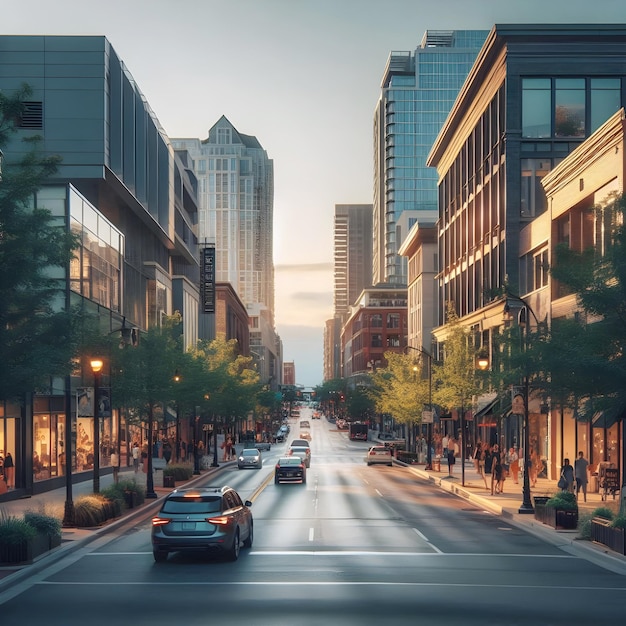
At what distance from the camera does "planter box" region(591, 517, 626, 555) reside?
73.2ft

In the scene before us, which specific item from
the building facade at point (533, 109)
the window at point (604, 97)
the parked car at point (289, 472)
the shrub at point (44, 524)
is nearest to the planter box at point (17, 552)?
the shrub at point (44, 524)

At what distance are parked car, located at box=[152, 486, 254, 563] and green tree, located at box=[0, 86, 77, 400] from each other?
4447mm

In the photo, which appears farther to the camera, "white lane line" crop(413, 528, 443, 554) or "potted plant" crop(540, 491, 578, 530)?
"potted plant" crop(540, 491, 578, 530)

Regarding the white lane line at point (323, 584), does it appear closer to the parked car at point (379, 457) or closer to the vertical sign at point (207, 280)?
the parked car at point (379, 457)

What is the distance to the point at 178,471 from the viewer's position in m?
49.7

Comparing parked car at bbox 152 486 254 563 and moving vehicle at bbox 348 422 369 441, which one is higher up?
parked car at bbox 152 486 254 563

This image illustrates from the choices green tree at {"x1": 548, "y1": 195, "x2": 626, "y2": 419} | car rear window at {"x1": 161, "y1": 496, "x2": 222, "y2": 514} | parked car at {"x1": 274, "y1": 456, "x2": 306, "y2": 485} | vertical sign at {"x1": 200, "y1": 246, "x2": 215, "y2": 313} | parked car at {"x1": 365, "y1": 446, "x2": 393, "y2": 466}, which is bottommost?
parked car at {"x1": 365, "y1": 446, "x2": 393, "y2": 466}

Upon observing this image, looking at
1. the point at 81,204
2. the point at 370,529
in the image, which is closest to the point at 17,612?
the point at 370,529

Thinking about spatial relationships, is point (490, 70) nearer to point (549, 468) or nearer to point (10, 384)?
point (549, 468)

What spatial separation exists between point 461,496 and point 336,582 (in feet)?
84.5

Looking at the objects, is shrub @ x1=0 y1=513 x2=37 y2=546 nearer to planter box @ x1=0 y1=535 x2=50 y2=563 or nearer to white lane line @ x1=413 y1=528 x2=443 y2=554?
planter box @ x1=0 y1=535 x2=50 y2=563

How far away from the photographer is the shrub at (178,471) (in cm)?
4838

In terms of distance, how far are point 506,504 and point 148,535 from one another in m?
15.4

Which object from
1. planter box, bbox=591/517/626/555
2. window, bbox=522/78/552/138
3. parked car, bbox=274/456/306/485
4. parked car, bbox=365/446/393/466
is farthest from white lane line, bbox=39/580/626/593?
parked car, bbox=365/446/393/466
